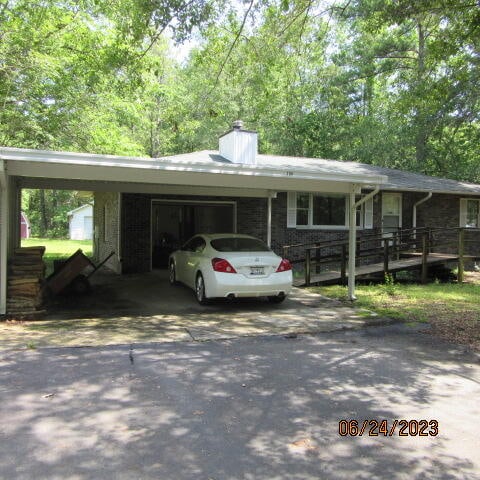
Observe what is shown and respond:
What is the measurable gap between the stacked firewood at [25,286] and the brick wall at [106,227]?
619 cm

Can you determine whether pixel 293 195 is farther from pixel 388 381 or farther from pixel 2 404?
pixel 2 404

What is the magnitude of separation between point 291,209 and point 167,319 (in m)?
7.92

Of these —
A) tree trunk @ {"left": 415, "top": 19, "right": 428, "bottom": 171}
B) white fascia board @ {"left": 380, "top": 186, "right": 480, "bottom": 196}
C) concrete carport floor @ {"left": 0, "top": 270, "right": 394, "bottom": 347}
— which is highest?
tree trunk @ {"left": 415, "top": 19, "right": 428, "bottom": 171}

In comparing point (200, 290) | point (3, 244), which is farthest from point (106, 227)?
point (3, 244)

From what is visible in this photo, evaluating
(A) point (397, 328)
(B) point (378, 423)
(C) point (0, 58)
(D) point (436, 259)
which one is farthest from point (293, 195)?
(B) point (378, 423)

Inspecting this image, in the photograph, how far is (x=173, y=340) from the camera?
6969mm

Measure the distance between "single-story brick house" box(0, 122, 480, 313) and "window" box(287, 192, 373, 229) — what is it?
0.11 feet

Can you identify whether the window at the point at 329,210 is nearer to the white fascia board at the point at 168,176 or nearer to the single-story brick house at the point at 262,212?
the single-story brick house at the point at 262,212

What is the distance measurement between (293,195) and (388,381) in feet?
34.7

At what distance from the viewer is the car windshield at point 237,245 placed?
31.7ft

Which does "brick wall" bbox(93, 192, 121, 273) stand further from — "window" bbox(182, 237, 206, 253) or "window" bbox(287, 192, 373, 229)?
"window" bbox(287, 192, 373, 229)

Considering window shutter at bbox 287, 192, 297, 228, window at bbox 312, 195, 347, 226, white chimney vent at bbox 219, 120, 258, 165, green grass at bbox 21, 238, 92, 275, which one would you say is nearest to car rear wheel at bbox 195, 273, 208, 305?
white chimney vent at bbox 219, 120, 258, 165

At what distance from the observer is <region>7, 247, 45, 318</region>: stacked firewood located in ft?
27.3
